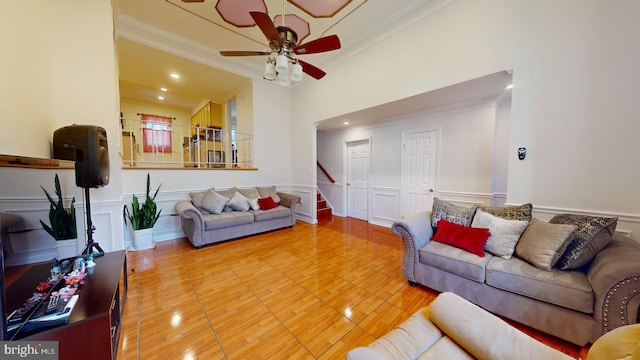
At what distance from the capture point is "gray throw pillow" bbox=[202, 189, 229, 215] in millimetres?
3637

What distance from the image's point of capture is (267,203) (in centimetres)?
418

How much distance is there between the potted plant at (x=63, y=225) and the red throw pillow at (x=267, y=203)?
2415mm

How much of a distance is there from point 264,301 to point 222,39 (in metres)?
4.11

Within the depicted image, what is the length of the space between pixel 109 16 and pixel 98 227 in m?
2.40

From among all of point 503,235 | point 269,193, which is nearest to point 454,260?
point 503,235

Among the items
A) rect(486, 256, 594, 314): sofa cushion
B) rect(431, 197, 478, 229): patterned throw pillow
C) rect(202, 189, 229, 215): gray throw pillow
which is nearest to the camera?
rect(486, 256, 594, 314): sofa cushion

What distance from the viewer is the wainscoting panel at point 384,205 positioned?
14.6ft

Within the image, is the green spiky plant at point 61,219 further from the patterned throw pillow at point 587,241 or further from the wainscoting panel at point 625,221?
the wainscoting panel at point 625,221

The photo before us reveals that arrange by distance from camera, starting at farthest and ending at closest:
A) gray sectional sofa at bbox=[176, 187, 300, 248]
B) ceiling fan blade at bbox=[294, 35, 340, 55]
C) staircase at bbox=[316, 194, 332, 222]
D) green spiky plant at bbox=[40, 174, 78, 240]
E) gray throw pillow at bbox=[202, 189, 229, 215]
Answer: staircase at bbox=[316, 194, 332, 222]
gray throw pillow at bbox=[202, 189, 229, 215]
gray sectional sofa at bbox=[176, 187, 300, 248]
ceiling fan blade at bbox=[294, 35, 340, 55]
green spiky plant at bbox=[40, 174, 78, 240]

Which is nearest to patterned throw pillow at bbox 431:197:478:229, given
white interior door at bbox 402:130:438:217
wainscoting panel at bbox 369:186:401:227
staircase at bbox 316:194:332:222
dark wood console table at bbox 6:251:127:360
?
white interior door at bbox 402:130:438:217

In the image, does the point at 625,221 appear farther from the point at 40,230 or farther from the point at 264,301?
the point at 40,230

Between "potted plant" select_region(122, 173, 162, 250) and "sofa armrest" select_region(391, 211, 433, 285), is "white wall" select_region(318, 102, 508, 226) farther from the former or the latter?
"potted plant" select_region(122, 173, 162, 250)

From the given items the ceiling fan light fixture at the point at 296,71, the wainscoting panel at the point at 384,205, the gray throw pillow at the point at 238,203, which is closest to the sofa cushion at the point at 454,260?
the wainscoting panel at the point at 384,205

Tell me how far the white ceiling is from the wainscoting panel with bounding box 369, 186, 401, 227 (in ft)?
5.23
